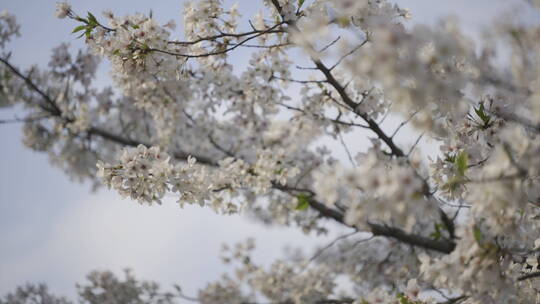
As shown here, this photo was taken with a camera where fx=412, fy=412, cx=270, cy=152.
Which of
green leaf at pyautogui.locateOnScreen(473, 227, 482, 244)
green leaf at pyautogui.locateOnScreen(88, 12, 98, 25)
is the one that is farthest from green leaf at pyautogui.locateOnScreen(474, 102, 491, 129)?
green leaf at pyautogui.locateOnScreen(88, 12, 98, 25)

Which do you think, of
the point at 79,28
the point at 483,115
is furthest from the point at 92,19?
the point at 483,115

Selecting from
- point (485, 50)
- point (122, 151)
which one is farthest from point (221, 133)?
point (122, 151)

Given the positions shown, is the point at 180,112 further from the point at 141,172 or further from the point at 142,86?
the point at 141,172

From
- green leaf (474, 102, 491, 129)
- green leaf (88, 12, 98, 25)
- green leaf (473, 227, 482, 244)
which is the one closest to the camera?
green leaf (473, 227, 482, 244)

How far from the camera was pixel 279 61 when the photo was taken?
173 inches

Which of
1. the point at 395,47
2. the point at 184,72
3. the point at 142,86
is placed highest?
the point at 142,86

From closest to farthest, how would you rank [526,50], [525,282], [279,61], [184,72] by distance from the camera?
[525,282]
[184,72]
[526,50]
[279,61]

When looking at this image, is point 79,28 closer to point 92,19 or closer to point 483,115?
point 92,19

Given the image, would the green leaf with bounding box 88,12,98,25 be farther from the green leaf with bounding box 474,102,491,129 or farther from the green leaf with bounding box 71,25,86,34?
the green leaf with bounding box 474,102,491,129

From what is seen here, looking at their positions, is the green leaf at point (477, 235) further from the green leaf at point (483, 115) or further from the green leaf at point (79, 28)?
the green leaf at point (79, 28)

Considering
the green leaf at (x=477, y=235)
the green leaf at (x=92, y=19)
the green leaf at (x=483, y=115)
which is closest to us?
the green leaf at (x=477, y=235)

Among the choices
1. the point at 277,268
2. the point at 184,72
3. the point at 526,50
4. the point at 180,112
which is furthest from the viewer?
the point at 277,268

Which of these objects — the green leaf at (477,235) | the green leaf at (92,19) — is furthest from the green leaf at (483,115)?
the green leaf at (92,19)

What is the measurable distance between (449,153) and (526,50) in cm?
Answer: 196
